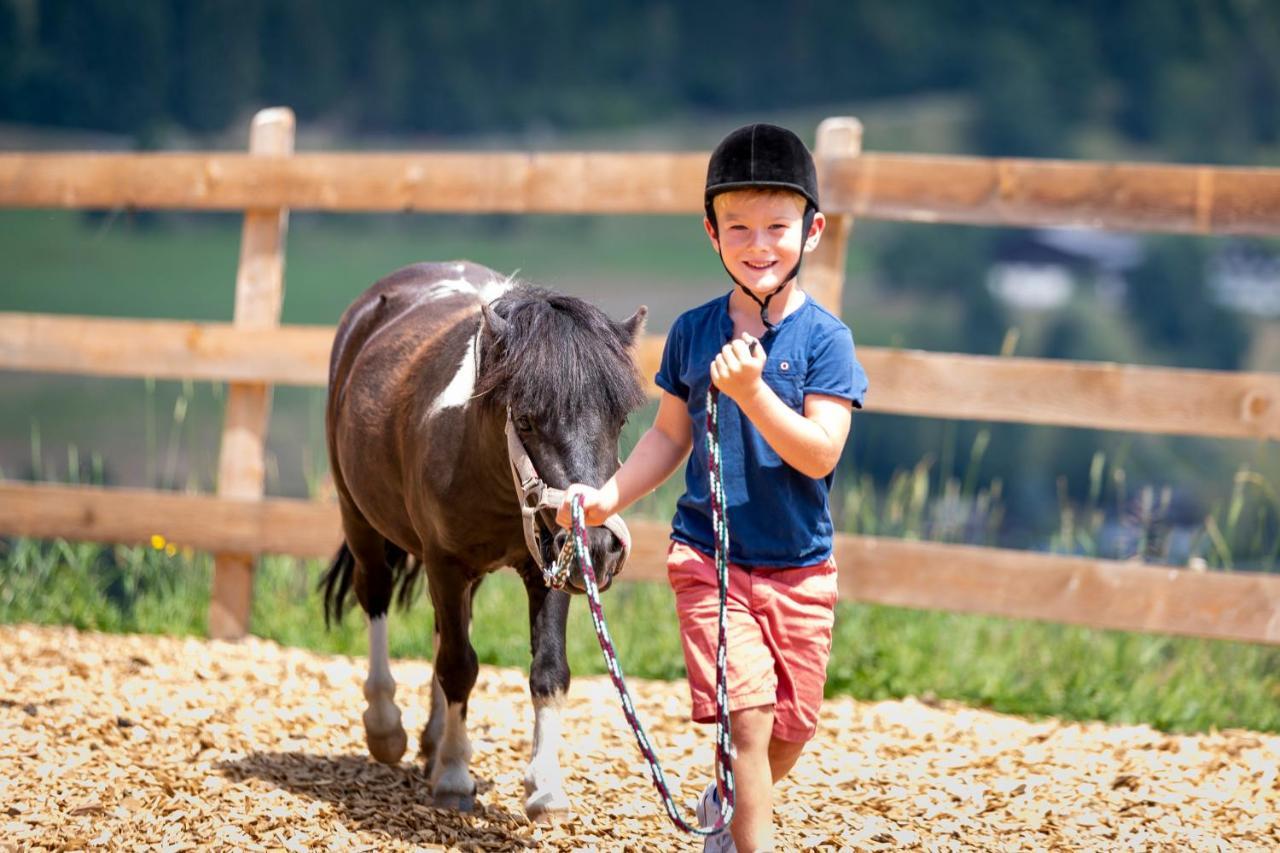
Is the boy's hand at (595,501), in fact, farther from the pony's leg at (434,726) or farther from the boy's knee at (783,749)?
the pony's leg at (434,726)

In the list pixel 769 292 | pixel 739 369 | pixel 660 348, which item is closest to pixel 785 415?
pixel 739 369

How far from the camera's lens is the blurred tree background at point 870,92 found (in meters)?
32.7

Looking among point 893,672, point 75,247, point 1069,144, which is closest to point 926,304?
point 1069,144

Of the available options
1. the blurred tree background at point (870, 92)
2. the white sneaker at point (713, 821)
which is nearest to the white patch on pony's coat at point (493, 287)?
the white sneaker at point (713, 821)

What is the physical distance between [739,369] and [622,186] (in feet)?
9.50

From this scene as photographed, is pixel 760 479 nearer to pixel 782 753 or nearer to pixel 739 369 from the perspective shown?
pixel 739 369

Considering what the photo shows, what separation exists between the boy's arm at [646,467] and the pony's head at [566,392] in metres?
0.07

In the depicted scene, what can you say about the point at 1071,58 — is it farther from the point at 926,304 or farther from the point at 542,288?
the point at 542,288

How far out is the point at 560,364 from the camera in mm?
2867

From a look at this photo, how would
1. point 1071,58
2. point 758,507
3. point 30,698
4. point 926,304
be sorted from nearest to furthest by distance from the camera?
point 758,507 < point 30,698 < point 926,304 < point 1071,58

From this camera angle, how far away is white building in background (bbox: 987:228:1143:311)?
40.4m

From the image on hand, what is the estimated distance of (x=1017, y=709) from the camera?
15.6 feet

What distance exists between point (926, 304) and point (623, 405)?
36793 mm

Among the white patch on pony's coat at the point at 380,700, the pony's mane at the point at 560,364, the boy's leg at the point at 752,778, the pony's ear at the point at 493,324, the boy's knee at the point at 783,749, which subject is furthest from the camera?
the white patch on pony's coat at the point at 380,700
